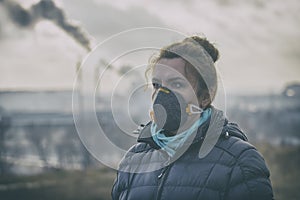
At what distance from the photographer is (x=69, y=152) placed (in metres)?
32.8

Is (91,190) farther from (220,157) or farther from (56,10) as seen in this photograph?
(220,157)

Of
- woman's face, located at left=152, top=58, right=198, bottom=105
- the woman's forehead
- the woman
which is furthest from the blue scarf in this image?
the woman's forehead

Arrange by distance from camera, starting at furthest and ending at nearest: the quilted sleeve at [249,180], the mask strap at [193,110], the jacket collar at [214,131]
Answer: the mask strap at [193,110]
the jacket collar at [214,131]
the quilted sleeve at [249,180]

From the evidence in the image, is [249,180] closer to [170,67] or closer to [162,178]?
[162,178]

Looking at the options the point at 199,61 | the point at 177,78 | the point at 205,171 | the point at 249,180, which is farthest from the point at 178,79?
the point at 249,180

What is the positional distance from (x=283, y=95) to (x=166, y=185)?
89.1 meters

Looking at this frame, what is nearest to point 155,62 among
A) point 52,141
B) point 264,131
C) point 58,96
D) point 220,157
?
point 220,157

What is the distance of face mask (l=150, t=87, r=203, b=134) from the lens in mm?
2193

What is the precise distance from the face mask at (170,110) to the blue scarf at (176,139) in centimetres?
5

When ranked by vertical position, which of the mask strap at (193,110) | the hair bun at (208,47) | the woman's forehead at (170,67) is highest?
the hair bun at (208,47)

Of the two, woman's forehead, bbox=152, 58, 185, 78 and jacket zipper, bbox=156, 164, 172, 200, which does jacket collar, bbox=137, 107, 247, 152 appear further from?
woman's forehead, bbox=152, 58, 185, 78

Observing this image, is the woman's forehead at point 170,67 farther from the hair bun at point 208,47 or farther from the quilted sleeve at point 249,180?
the quilted sleeve at point 249,180

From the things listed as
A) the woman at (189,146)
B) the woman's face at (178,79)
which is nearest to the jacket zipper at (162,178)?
the woman at (189,146)

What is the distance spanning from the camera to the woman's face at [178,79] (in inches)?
86.5
